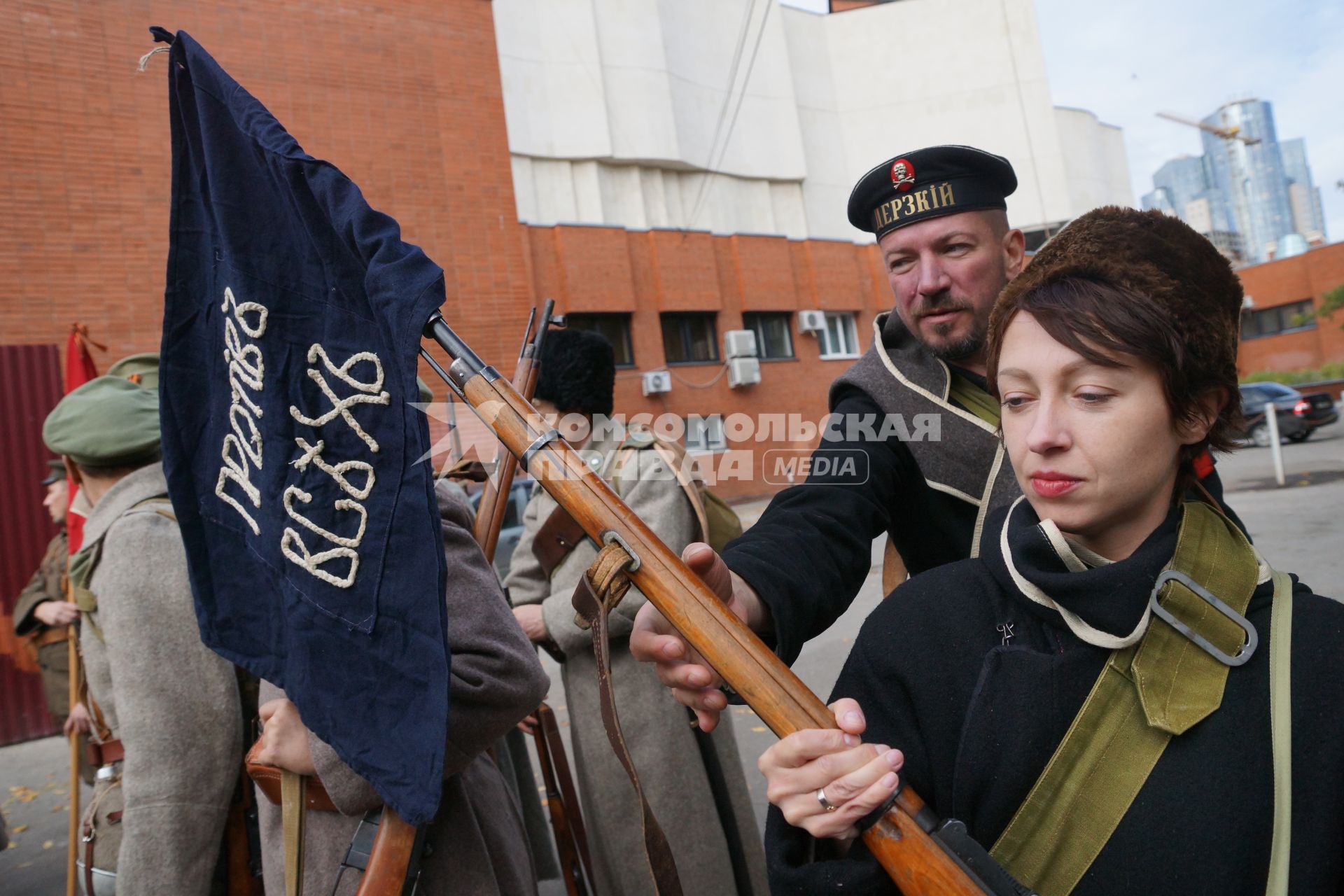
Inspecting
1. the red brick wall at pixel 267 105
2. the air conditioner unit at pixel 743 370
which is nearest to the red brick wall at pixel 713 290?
the air conditioner unit at pixel 743 370

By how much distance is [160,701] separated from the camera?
6.64ft

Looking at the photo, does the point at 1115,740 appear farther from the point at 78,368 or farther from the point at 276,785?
the point at 78,368

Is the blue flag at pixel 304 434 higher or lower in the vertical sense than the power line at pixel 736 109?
lower

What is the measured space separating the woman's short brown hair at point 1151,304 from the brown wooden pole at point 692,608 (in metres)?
0.71

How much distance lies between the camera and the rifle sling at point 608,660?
50.4 inches

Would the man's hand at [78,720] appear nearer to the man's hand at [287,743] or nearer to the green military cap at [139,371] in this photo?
the green military cap at [139,371]

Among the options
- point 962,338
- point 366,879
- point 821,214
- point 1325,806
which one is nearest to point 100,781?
point 366,879

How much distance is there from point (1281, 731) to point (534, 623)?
2.39m

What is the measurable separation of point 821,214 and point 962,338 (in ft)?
70.4

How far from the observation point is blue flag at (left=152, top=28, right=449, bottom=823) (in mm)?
1461

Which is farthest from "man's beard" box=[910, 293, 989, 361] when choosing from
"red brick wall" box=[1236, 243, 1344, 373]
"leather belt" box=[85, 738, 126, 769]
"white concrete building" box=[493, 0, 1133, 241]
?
"red brick wall" box=[1236, 243, 1344, 373]

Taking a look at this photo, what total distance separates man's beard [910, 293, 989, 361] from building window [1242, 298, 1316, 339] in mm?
42639

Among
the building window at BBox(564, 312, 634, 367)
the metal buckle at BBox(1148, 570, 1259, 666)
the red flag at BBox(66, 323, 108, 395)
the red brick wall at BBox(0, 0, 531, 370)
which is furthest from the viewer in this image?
the building window at BBox(564, 312, 634, 367)

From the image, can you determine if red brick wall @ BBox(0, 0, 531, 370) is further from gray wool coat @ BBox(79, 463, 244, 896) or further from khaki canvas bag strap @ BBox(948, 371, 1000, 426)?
khaki canvas bag strap @ BBox(948, 371, 1000, 426)
